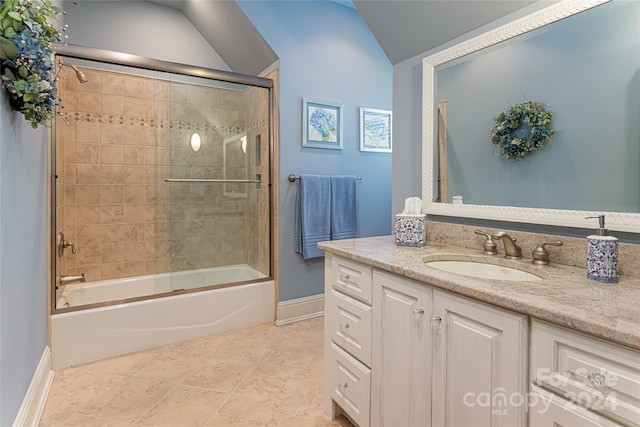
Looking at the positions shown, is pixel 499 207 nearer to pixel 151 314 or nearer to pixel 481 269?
pixel 481 269

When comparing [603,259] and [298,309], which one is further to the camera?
[298,309]

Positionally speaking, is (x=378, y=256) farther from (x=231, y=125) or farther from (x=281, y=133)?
(x=231, y=125)

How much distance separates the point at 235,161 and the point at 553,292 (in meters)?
2.60

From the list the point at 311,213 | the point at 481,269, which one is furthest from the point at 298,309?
the point at 481,269

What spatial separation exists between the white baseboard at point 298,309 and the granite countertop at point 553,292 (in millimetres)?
1596

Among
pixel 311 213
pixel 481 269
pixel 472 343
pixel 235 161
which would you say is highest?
pixel 235 161

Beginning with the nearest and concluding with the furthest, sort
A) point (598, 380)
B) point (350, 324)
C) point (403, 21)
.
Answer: point (598, 380)
point (350, 324)
point (403, 21)

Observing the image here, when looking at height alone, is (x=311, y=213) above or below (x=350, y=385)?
above

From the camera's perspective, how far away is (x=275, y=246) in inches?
114

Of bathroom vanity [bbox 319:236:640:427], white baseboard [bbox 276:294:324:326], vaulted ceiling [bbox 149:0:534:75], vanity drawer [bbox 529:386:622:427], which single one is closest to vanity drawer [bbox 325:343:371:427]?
bathroom vanity [bbox 319:236:640:427]

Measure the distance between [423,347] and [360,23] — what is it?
9.70ft

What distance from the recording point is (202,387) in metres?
1.95

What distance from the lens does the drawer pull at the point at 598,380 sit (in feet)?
2.33

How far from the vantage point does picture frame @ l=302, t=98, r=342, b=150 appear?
2906 millimetres
